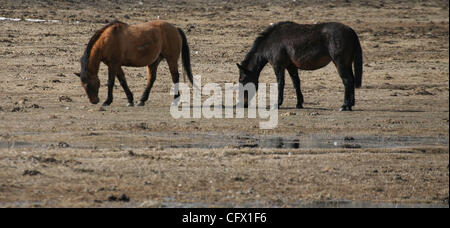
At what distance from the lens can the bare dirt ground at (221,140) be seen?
373 inches

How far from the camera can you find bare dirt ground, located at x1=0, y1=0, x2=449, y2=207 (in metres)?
9.47

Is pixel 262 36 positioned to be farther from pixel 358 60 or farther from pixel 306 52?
pixel 358 60

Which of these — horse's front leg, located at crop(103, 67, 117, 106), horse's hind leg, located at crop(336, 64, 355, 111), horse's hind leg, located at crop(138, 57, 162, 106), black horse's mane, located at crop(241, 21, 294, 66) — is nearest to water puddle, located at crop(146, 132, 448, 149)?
horse's hind leg, located at crop(336, 64, 355, 111)

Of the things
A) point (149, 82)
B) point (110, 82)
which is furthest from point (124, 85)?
point (149, 82)

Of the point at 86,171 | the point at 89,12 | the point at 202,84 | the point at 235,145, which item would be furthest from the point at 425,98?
the point at 89,12

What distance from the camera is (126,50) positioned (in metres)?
15.8

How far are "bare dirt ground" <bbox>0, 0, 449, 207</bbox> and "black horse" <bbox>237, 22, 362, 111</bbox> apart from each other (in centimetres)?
59

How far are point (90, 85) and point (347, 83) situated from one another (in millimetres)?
4296

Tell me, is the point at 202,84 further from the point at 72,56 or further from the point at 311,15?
the point at 311,15

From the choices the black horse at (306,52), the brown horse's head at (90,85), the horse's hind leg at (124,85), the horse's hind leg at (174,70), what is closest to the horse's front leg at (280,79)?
the black horse at (306,52)

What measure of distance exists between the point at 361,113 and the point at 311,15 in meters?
18.6

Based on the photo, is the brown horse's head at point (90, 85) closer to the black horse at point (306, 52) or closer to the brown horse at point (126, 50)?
the brown horse at point (126, 50)

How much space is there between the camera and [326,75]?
21.0 meters

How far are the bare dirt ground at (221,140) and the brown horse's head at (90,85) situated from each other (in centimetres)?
17
